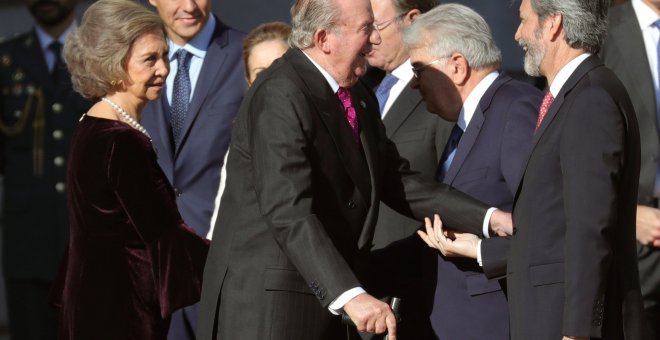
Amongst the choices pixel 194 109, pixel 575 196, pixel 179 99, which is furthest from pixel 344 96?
→ pixel 179 99

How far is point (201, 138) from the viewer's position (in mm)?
5832

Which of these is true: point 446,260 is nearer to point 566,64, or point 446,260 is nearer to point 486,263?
point 486,263

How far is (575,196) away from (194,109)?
2.40 metres

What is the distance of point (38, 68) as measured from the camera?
6855mm

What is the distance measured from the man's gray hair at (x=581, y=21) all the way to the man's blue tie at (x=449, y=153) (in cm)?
86

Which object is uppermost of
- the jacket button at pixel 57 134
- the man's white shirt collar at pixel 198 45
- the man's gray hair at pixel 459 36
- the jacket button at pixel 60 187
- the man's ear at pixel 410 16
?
the man's gray hair at pixel 459 36

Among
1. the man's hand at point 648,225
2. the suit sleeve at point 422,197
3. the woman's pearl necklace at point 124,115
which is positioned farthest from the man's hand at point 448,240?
the man's hand at point 648,225

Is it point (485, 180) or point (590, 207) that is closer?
point (590, 207)

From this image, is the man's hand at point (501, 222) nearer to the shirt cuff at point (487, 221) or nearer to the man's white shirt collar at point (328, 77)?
the shirt cuff at point (487, 221)

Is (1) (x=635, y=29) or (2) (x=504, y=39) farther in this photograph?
(2) (x=504, y=39)

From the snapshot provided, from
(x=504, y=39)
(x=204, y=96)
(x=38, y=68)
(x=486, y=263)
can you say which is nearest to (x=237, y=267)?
(x=486, y=263)

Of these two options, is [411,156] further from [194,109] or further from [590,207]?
[590,207]

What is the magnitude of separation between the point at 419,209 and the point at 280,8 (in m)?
3.64

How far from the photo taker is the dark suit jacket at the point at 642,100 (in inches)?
228
